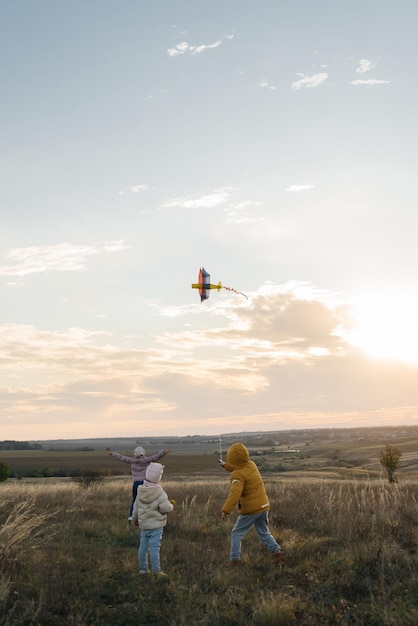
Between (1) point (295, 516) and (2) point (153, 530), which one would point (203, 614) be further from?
(1) point (295, 516)

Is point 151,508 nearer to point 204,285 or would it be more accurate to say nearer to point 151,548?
point 151,548

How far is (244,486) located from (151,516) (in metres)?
1.47

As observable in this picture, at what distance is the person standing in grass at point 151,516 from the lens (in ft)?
27.1

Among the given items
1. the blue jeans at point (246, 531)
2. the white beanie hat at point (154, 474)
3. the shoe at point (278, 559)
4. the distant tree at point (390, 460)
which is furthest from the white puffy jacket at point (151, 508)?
the distant tree at point (390, 460)

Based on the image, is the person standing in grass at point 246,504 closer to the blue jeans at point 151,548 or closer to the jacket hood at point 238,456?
the jacket hood at point 238,456

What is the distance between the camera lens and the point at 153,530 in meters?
8.45

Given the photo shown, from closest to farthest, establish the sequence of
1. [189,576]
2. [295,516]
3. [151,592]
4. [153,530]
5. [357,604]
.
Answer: [357,604] → [151,592] → [189,576] → [153,530] → [295,516]

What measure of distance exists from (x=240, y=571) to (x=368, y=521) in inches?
145

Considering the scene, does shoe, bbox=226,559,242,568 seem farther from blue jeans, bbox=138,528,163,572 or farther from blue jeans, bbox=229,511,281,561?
blue jeans, bbox=138,528,163,572

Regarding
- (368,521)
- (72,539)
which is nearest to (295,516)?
(368,521)

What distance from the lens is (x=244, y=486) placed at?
890cm

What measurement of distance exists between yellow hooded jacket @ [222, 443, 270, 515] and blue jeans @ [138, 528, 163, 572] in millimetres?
1073

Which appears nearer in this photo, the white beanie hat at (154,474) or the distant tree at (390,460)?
the white beanie hat at (154,474)

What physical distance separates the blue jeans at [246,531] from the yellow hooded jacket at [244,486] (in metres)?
0.12
